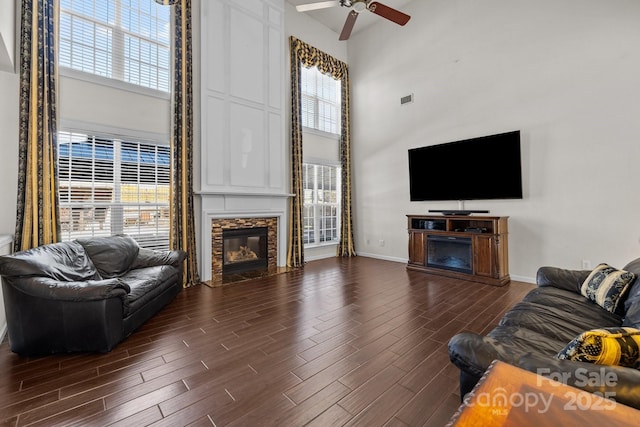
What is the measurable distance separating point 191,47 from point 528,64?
204 inches

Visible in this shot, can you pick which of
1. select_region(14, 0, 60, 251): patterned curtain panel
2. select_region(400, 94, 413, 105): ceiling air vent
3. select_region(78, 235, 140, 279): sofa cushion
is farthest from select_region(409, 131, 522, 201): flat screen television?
select_region(14, 0, 60, 251): patterned curtain panel

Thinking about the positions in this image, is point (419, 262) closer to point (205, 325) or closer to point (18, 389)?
point (205, 325)

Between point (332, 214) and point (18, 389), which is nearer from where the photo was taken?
point (18, 389)

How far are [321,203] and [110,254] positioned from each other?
4.14 meters

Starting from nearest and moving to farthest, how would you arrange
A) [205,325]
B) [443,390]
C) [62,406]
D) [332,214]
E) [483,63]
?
[62,406]
[443,390]
[205,325]
[483,63]
[332,214]

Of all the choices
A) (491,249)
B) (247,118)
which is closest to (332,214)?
(247,118)

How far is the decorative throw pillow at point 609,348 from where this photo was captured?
1.03 metres

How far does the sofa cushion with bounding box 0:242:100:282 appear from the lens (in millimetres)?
2176

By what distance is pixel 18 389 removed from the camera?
183cm

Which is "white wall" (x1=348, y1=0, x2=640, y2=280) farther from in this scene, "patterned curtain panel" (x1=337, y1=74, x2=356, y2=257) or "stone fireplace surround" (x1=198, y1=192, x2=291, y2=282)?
"stone fireplace surround" (x1=198, y1=192, x2=291, y2=282)

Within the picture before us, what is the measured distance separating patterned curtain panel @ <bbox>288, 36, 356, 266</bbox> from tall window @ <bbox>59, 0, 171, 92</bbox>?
2329 millimetres

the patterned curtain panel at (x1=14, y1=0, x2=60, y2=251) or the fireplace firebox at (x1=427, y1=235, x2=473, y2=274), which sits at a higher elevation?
the patterned curtain panel at (x1=14, y1=0, x2=60, y2=251)

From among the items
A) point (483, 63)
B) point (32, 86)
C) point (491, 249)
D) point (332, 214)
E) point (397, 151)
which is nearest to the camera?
point (32, 86)

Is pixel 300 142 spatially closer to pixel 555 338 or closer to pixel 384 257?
pixel 384 257
